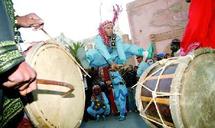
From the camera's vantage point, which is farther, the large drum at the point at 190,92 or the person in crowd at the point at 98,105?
the person in crowd at the point at 98,105

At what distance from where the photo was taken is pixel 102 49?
7.38m

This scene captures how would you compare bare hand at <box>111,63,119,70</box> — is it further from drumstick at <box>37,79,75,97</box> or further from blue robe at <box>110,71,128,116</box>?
drumstick at <box>37,79,75,97</box>

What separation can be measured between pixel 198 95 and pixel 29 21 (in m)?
1.34

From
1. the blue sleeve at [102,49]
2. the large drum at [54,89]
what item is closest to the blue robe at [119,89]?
the blue sleeve at [102,49]

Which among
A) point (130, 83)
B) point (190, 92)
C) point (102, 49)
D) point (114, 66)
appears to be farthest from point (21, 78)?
point (130, 83)

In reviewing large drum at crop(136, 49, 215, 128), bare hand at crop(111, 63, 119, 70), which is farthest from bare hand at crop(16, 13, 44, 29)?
bare hand at crop(111, 63, 119, 70)

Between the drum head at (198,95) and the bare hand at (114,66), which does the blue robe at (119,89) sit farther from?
the drum head at (198,95)

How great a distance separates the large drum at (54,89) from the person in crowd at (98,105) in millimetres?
5911

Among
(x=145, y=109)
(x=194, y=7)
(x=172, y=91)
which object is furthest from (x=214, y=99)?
(x=194, y=7)

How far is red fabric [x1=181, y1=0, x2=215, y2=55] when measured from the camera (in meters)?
3.42

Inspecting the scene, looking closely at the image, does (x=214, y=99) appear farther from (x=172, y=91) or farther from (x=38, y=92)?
(x=38, y=92)

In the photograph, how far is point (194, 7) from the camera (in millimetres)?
3592

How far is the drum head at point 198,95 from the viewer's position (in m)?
2.18

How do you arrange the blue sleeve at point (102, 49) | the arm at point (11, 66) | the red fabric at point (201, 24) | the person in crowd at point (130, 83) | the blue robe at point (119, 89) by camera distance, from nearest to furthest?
the arm at point (11, 66), the red fabric at point (201, 24), the blue sleeve at point (102, 49), the blue robe at point (119, 89), the person in crowd at point (130, 83)
